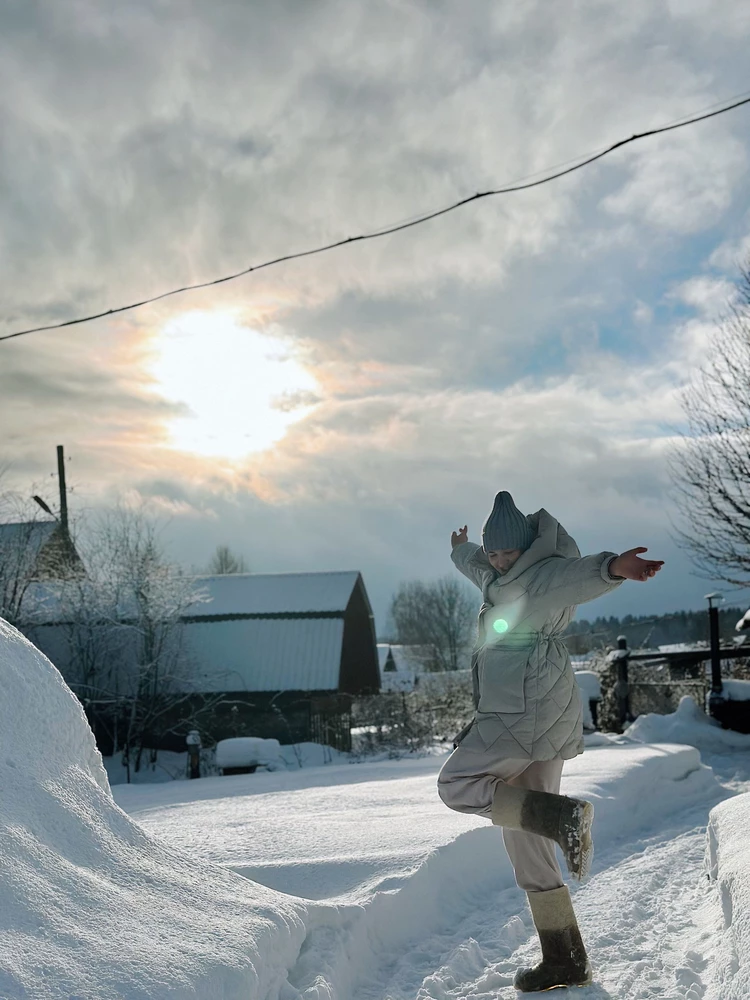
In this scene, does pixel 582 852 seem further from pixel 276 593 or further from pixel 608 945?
pixel 276 593

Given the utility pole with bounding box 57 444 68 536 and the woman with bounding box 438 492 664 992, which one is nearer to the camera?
the woman with bounding box 438 492 664 992

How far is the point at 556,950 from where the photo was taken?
136 inches

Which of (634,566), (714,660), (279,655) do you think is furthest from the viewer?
(279,655)

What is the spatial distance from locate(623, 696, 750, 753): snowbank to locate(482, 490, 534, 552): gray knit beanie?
39.5 ft

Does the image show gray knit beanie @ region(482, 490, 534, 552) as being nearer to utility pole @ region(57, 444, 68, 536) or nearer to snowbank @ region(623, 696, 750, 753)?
snowbank @ region(623, 696, 750, 753)

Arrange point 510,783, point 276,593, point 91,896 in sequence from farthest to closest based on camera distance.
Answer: point 276,593, point 510,783, point 91,896

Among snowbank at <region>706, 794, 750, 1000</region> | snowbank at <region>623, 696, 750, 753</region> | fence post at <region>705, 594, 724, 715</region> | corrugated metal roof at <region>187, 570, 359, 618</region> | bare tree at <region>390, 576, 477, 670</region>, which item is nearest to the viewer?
snowbank at <region>706, 794, 750, 1000</region>

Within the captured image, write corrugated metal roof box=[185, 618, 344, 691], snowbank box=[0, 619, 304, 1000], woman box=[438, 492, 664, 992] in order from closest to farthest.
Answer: snowbank box=[0, 619, 304, 1000] < woman box=[438, 492, 664, 992] < corrugated metal roof box=[185, 618, 344, 691]

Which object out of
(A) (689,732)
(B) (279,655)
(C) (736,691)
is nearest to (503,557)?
(A) (689,732)

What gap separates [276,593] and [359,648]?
11.2 feet

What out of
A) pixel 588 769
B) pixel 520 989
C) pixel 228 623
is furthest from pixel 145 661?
pixel 520 989

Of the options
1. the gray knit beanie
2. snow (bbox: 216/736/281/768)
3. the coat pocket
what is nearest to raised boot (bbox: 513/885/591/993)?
the coat pocket

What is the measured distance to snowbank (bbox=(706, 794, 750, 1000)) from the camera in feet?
9.98

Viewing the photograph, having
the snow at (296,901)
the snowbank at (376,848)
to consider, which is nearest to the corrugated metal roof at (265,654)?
the snowbank at (376,848)
